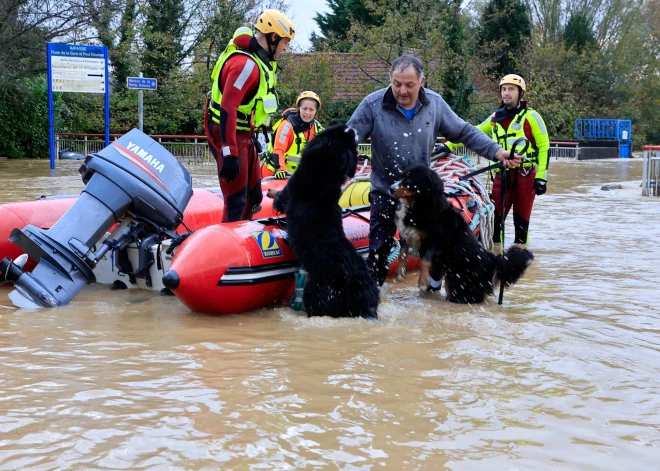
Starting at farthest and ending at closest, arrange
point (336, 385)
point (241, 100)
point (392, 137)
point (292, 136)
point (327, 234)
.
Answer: point (292, 136) < point (241, 100) < point (392, 137) < point (327, 234) < point (336, 385)

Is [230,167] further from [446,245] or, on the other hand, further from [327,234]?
[446,245]

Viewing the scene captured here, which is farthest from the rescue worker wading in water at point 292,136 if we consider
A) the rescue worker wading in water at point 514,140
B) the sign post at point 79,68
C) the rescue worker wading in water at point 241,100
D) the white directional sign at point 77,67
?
the white directional sign at point 77,67

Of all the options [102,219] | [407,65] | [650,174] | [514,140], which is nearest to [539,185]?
[514,140]

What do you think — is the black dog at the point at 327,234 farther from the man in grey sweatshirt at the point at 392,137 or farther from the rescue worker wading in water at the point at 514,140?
the rescue worker wading in water at the point at 514,140

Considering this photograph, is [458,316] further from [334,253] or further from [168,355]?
[168,355]

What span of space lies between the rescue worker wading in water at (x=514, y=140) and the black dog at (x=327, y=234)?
11.2ft

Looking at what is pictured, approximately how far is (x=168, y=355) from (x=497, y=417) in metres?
1.76

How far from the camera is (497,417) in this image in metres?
3.28

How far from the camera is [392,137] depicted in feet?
Result: 17.9

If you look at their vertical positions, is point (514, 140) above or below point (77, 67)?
below

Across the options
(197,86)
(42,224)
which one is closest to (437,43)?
(197,86)

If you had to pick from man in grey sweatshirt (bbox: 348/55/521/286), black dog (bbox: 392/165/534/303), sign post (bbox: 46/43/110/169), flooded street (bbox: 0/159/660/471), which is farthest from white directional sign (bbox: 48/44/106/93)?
black dog (bbox: 392/165/534/303)

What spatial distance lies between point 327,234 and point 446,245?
3.05 ft

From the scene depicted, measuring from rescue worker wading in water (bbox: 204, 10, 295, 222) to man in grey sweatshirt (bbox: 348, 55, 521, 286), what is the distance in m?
0.76
